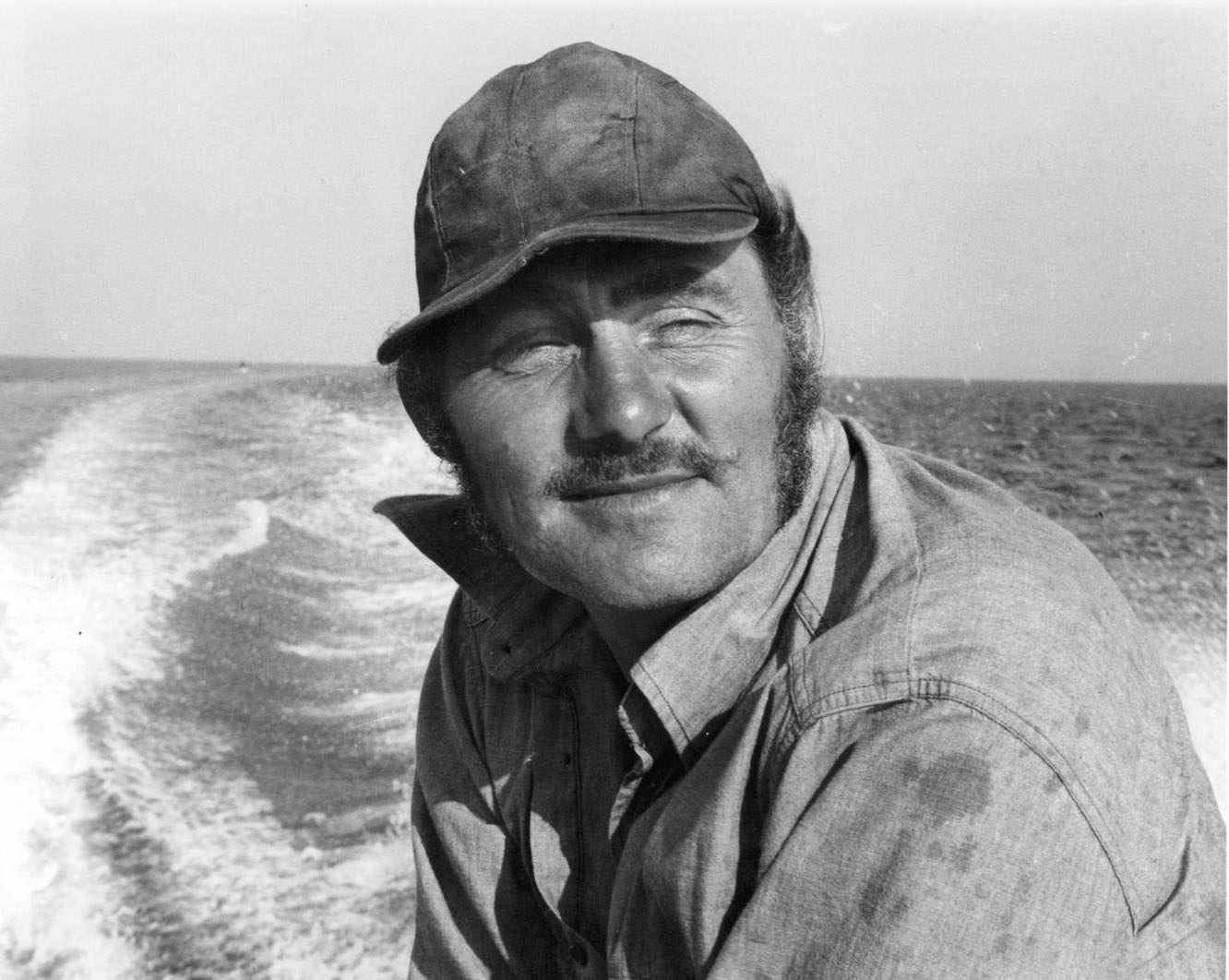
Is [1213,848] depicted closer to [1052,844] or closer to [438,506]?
[1052,844]

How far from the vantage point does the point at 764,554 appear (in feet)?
4.77

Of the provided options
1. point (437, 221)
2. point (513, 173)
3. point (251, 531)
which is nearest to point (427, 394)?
point (437, 221)

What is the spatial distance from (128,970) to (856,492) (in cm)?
239

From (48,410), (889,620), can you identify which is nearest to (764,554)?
(889,620)

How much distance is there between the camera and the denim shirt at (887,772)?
1.00 m

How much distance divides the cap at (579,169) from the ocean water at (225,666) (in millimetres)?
2240

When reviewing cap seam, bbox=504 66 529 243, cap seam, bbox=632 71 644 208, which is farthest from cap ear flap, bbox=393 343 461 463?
cap seam, bbox=632 71 644 208

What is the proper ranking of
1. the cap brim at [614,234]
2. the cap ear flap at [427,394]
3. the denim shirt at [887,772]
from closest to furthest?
the denim shirt at [887,772] < the cap brim at [614,234] < the cap ear flap at [427,394]

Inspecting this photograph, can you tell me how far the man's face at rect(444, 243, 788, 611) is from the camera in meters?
1.43

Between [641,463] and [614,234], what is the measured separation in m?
0.28

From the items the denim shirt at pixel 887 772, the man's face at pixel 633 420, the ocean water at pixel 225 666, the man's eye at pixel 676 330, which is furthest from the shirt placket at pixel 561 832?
the ocean water at pixel 225 666

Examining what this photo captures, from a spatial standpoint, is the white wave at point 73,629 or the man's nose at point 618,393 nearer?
the man's nose at point 618,393

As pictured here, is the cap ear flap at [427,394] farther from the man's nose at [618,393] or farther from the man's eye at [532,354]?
the man's nose at [618,393]

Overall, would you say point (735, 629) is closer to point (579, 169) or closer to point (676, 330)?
point (676, 330)
